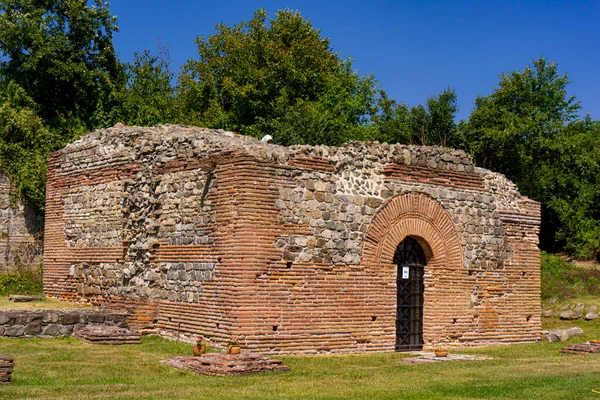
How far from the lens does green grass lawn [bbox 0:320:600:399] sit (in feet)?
34.2

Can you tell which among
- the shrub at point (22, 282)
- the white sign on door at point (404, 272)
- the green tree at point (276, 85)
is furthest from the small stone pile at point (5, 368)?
the green tree at point (276, 85)

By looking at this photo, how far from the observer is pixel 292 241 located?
14.9m

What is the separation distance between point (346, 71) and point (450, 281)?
2219 centimetres

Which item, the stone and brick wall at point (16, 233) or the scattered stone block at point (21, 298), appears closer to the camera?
the scattered stone block at point (21, 298)

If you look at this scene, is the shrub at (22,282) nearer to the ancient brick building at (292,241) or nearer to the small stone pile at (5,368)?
the ancient brick building at (292,241)

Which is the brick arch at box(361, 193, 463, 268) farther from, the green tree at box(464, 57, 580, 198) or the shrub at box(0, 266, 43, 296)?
the green tree at box(464, 57, 580, 198)

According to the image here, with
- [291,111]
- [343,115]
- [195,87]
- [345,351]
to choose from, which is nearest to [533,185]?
[343,115]

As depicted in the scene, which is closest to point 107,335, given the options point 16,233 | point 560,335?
point 16,233

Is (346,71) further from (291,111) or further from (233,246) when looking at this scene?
(233,246)

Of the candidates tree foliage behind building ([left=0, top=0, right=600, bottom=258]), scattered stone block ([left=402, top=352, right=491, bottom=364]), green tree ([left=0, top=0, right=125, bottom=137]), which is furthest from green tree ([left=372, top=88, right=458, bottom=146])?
scattered stone block ([left=402, top=352, right=491, bottom=364])

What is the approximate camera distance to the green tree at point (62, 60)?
91.9 ft

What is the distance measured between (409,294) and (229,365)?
599cm

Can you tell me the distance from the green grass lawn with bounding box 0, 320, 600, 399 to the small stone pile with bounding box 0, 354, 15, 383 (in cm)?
14

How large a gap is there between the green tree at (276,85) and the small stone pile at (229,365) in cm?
1806
